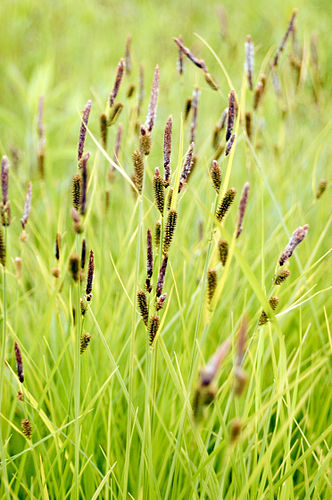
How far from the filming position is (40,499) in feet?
2.87

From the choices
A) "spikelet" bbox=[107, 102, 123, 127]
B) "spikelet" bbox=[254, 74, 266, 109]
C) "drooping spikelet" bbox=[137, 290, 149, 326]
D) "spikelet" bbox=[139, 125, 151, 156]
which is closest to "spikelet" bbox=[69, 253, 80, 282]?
"drooping spikelet" bbox=[137, 290, 149, 326]

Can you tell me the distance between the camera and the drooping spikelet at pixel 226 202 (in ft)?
2.07

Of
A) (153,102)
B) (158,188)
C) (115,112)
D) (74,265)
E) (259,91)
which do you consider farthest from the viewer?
(259,91)

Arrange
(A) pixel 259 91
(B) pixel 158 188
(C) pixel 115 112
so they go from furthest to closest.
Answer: (A) pixel 259 91 → (C) pixel 115 112 → (B) pixel 158 188

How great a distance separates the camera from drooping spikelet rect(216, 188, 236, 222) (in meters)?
0.63

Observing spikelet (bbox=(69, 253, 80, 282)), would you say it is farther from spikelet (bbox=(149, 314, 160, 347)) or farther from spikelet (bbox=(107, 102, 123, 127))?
spikelet (bbox=(107, 102, 123, 127))

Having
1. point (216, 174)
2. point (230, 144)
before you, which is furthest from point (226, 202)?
point (230, 144)

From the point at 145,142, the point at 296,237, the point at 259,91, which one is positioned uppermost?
the point at 259,91

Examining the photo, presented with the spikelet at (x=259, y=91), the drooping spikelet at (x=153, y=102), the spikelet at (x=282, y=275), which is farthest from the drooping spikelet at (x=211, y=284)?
the spikelet at (x=259, y=91)

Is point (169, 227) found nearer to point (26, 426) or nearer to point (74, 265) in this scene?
point (74, 265)

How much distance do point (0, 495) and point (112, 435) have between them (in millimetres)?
209

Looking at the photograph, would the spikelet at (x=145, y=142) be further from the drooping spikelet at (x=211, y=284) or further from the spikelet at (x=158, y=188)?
the drooping spikelet at (x=211, y=284)

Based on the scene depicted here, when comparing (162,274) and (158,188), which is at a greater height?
(158,188)

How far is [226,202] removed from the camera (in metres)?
0.64
